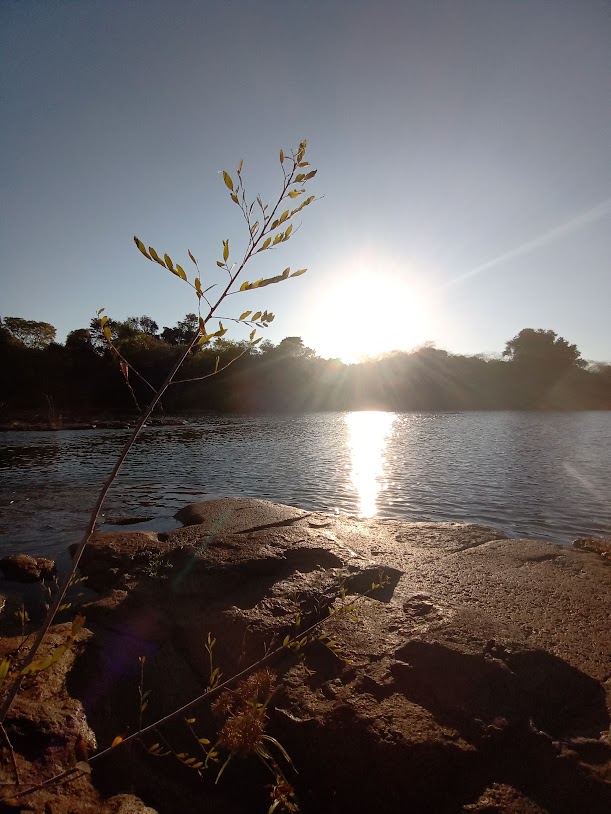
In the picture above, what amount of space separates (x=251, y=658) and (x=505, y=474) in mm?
12874

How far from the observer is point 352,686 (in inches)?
123

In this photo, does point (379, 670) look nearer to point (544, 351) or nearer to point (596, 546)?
point (596, 546)

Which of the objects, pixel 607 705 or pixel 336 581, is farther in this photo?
pixel 336 581

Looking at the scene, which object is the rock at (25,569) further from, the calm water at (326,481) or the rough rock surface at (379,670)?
→ the calm water at (326,481)

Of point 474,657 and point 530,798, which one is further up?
point 474,657

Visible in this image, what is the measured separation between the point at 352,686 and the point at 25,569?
16.4 feet

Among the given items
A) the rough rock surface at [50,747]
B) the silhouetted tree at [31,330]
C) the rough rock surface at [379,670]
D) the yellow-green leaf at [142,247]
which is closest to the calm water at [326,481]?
the rough rock surface at [379,670]

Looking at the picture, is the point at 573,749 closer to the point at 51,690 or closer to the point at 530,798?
the point at 530,798

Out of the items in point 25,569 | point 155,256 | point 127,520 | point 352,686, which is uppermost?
point 155,256

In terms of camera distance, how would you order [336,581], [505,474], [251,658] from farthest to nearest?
[505,474] < [336,581] < [251,658]

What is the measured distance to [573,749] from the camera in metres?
2.61

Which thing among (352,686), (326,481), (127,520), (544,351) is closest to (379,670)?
(352,686)

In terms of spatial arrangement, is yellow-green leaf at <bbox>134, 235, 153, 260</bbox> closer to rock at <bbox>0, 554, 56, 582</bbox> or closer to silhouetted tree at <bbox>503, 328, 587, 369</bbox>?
rock at <bbox>0, 554, 56, 582</bbox>

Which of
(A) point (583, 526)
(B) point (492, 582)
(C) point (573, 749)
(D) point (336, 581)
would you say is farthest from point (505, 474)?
(C) point (573, 749)
